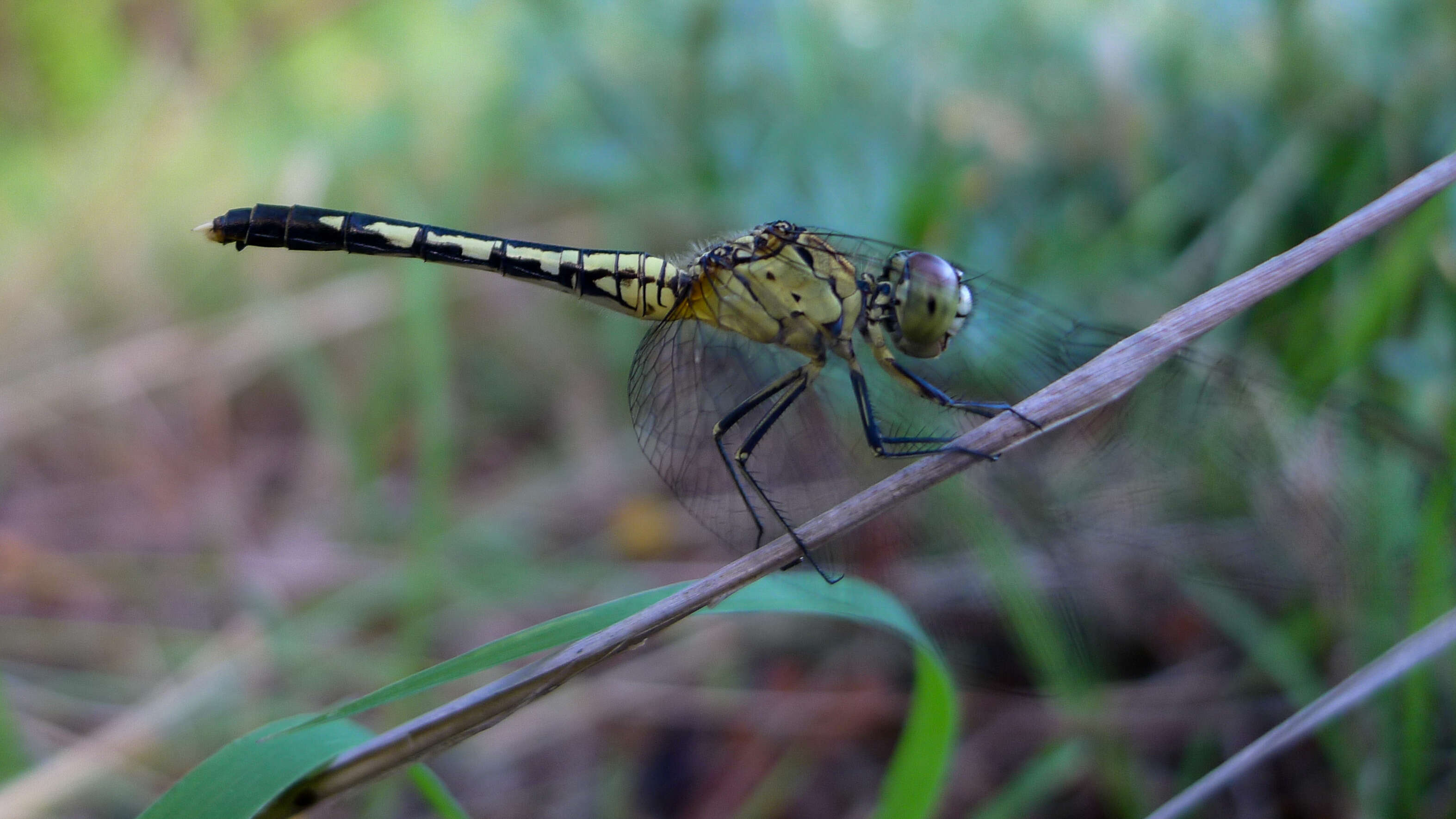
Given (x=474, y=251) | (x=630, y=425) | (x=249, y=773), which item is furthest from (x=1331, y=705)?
(x=630, y=425)

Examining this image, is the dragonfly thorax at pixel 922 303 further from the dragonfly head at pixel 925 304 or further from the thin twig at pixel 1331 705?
the thin twig at pixel 1331 705

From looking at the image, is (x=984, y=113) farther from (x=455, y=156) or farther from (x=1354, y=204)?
(x=455, y=156)

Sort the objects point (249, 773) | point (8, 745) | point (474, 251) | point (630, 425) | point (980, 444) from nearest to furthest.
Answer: point (249, 773)
point (980, 444)
point (8, 745)
point (474, 251)
point (630, 425)

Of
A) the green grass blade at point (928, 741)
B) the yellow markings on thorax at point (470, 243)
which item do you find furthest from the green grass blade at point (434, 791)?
the yellow markings on thorax at point (470, 243)

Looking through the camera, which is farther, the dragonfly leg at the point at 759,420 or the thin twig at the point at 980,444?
the dragonfly leg at the point at 759,420

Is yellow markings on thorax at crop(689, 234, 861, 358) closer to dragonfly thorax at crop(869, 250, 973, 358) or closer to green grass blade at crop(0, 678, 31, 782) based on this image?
dragonfly thorax at crop(869, 250, 973, 358)

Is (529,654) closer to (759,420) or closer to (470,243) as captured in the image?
(759,420)
